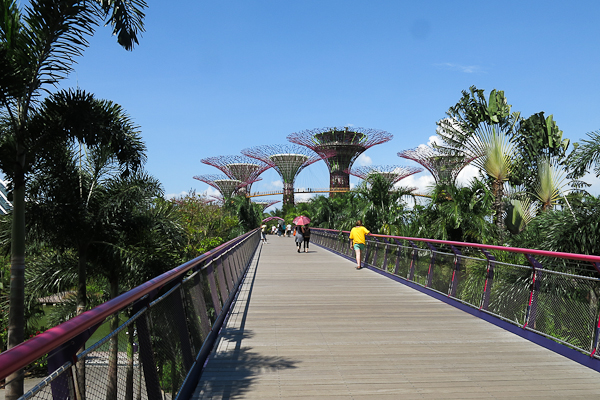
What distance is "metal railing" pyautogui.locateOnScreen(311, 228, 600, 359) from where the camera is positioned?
5203mm

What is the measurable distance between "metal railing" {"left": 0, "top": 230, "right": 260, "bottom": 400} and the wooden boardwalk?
40 cm

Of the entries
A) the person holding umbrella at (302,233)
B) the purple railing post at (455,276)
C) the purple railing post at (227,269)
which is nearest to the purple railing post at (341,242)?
the person holding umbrella at (302,233)

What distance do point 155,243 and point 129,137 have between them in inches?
146

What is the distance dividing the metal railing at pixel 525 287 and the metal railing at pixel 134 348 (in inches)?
155

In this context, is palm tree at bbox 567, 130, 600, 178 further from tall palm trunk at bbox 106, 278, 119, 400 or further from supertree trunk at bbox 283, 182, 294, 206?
supertree trunk at bbox 283, 182, 294, 206

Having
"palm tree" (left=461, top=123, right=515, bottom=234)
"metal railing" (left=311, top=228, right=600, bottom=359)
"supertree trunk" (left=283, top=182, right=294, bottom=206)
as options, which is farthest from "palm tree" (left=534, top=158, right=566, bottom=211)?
"supertree trunk" (left=283, top=182, right=294, bottom=206)

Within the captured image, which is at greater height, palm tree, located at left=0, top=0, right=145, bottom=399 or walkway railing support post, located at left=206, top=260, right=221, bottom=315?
palm tree, located at left=0, top=0, right=145, bottom=399

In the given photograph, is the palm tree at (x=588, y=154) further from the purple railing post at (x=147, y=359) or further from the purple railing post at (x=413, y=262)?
the purple railing post at (x=147, y=359)

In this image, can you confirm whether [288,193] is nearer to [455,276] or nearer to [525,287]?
[455,276]

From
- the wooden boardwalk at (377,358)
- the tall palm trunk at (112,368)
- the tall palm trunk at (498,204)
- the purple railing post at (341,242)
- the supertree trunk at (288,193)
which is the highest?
the supertree trunk at (288,193)

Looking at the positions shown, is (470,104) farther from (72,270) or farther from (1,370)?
(1,370)

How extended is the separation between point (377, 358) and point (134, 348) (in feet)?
9.64

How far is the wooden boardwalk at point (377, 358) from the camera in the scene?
14.1 ft

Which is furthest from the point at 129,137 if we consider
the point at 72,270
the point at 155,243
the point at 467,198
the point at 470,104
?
the point at 470,104
